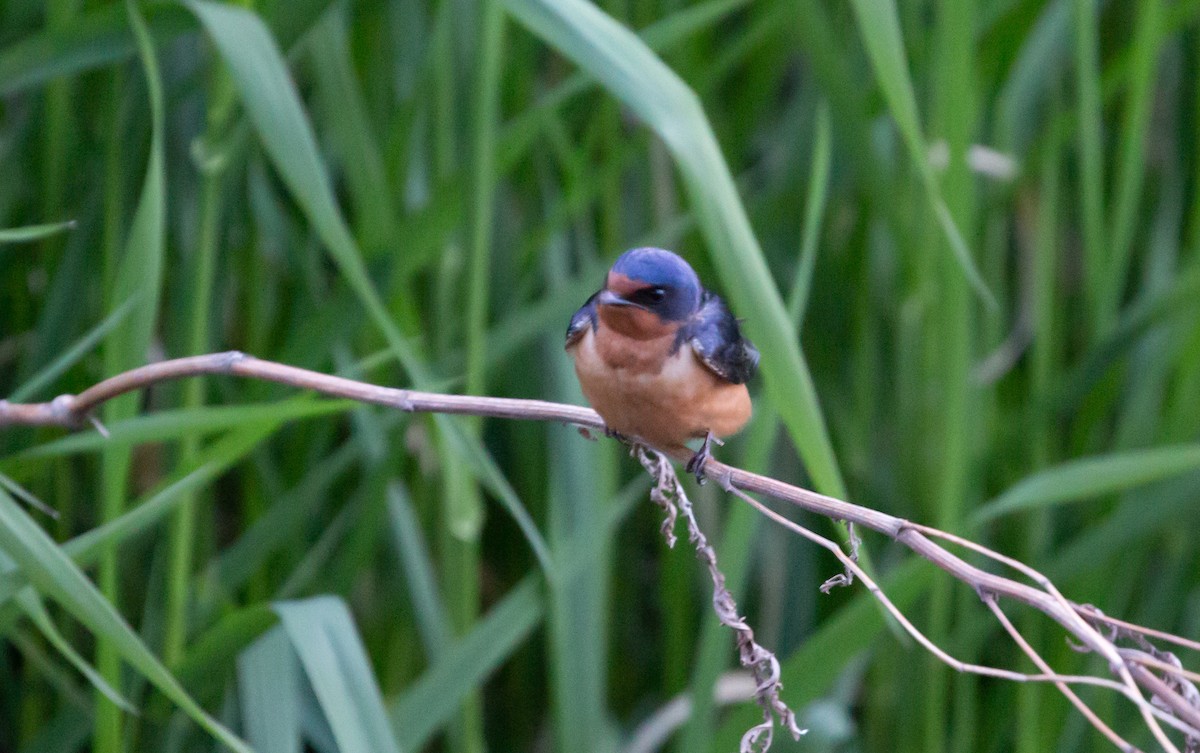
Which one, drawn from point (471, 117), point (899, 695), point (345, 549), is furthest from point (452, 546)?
point (899, 695)

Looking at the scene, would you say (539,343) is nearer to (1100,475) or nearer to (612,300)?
(612,300)

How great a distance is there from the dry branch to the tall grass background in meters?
0.13

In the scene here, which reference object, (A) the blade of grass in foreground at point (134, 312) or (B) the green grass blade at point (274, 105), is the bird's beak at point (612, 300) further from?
(A) the blade of grass in foreground at point (134, 312)

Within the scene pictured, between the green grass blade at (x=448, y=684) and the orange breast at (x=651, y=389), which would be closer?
the orange breast at (x=651, y=389)

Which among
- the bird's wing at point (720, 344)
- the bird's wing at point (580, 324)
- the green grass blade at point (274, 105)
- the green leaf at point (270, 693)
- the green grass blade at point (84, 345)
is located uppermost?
the green grass blade at point (274, 105)

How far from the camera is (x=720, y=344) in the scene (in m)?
1.05

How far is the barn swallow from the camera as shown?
983 mm

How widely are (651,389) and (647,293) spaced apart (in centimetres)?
8

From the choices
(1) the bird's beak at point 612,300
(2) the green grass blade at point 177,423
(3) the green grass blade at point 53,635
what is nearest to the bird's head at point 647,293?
(1) the bird's beak at point 612,300

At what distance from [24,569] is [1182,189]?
1.36 m

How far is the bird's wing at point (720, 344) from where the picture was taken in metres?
1.04

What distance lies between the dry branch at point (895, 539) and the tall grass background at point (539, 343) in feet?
0.42

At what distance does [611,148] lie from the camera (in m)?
1.46

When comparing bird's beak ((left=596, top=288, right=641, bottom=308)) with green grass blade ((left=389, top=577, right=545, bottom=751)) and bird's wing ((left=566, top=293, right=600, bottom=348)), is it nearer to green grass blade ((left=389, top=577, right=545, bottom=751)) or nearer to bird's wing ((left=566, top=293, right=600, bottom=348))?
bird's wing ((left=566, top=293, right=600, bottom=348))
